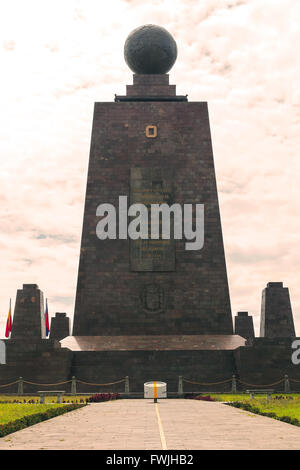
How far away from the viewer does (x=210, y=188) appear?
1416 inches

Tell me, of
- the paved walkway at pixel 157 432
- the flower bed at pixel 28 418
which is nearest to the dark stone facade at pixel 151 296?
the flower bed at pixel 28 418

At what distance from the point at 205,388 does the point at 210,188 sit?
40.9 feet

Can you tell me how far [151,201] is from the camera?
35.0m

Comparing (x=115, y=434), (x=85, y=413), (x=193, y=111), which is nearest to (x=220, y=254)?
(x=193, y=111)

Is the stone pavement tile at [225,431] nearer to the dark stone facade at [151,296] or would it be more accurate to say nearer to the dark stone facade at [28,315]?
the dark stone facade at [151,296]

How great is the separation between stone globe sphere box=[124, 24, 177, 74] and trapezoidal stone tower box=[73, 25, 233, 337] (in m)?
0.06

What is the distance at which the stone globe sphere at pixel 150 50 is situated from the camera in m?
37.3

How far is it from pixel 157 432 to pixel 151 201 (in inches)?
941

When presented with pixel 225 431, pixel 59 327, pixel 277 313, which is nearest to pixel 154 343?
pixel 277 313

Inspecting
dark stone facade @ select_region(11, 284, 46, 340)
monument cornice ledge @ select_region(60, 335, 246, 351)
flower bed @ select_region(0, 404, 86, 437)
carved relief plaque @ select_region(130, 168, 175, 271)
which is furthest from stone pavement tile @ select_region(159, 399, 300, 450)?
dark stone facade @ select_region(11, 284, 46, 340)

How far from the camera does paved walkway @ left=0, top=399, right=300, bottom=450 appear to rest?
1002cm

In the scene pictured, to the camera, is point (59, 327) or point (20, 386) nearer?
point (20, 386)

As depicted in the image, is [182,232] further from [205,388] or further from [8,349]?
[8,349]

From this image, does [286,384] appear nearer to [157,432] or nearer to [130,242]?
[130,242]
